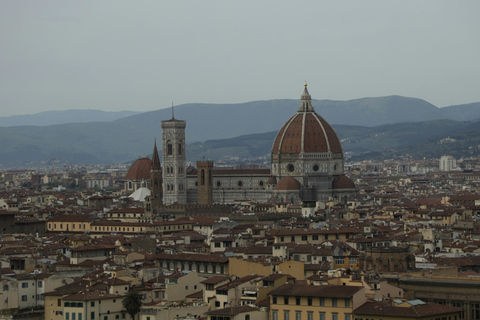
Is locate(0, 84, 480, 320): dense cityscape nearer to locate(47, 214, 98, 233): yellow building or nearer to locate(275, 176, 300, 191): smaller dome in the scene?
locate(47, 214, 98, 233): yellow building

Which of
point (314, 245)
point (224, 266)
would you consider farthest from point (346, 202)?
point (224, 266)

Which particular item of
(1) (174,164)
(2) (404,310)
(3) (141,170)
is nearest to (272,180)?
(1) (174,164)

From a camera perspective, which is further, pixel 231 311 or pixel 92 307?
pixel 92 307

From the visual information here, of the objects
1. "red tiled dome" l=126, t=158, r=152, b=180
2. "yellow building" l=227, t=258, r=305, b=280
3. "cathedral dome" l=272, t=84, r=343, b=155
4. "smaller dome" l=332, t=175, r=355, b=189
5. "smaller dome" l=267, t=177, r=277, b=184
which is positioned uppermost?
"cathedral dome" l=272, t=84, r=343, b=155

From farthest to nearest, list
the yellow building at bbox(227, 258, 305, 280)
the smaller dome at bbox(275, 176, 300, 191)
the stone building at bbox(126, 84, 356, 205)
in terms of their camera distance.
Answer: the stone building at bbox(126, 84, 356, 205) → the smaller dome at bbox(275, 176, 300, 191) → the yellow building at bbox(227, 258, 305, 280)

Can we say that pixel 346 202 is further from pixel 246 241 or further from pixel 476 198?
pixel 246 241

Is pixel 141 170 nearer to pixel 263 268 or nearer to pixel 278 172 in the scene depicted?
pixel 278 172

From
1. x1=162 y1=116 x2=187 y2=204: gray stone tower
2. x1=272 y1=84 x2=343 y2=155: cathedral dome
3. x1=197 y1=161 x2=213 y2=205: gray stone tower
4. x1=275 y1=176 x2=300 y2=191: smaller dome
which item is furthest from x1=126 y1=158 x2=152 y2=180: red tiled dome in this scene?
x1=275 y1=176 x2=300 y2=191: smaller dome
